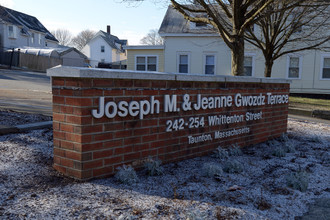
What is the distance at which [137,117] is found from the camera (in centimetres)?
405

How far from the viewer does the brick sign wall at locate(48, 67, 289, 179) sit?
3.52 metres

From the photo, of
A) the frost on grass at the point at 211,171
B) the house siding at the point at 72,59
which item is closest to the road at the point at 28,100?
the frost on grass at the point at 211,171

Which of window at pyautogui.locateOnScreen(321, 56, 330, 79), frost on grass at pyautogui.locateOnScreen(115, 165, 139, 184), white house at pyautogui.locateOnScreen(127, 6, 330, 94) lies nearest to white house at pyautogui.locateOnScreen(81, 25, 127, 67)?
white house at pyautogui.locateOnScreen(127, 6, 330, 94)

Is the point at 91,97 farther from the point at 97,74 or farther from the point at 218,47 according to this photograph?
the point at 218,47

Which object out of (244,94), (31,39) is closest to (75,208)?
(244,94)

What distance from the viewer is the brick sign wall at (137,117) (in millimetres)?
3521

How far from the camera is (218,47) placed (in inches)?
822

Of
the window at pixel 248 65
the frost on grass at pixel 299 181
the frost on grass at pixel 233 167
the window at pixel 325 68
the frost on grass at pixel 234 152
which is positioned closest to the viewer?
the frost on grass at pixel 299 181

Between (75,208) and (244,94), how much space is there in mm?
4084

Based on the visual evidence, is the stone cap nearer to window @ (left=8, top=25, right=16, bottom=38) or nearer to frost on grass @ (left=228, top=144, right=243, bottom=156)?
frost on grass @ (left=228, top=144, right=243, bottom=156)

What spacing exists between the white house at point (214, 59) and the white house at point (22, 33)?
70.6ft

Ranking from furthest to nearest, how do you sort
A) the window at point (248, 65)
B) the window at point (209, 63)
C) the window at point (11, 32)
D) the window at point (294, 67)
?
the window at point (11, 32)
the window at point (209, 63)
the window at point (248, 65)
the window at point (294, 67)

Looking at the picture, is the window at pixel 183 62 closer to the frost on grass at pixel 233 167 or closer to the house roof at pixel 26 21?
the frost on grass at pixel 233 167

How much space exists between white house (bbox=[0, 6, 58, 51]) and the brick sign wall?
34846 millimetres
